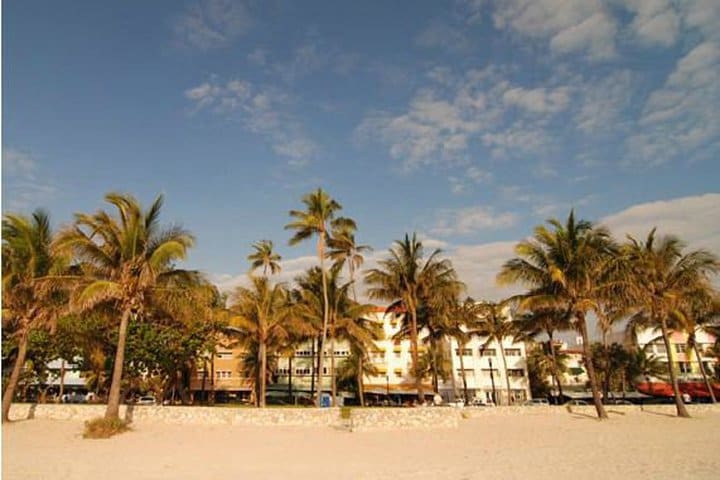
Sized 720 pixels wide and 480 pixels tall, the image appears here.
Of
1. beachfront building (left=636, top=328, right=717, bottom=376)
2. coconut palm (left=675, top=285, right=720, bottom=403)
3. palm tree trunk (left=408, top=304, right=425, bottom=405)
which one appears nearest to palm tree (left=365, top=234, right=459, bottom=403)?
palm tree trunk (left=408, top=304, right=425, bottom=405)

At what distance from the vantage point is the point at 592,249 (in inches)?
1017

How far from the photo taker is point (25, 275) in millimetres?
21859

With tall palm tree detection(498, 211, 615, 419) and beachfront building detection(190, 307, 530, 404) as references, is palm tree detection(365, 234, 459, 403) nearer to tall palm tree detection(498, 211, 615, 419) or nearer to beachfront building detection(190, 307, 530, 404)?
tall palm tree detection(498, 211, 615, 419)

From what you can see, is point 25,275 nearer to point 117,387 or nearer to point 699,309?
point 117,387

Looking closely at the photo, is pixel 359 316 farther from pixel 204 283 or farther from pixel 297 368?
pixel 297 368

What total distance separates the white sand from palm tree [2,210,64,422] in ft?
12.5

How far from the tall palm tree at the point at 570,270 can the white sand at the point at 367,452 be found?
585cm

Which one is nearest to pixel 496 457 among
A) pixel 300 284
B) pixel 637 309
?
pixel 637 309

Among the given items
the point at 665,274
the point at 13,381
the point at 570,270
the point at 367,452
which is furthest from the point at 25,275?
the point at 665,274

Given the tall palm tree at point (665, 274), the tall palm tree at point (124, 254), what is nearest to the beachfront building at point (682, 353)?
the tall palm tree at point (665, 274)

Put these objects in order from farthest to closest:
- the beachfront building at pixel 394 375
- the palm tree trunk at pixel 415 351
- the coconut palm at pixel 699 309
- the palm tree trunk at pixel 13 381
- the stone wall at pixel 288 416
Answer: the beachfront building at pixel 394 375 → the palm tree trunk at pixel 415 351 → the coconut palm at pixel 699 309 → the palm tree trunk at pixel 13 381 → the stone wall at pixel 288 416

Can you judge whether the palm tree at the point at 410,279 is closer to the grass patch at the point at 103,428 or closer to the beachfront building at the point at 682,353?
the grass patch at the point at 103,428

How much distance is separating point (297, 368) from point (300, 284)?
26.8m

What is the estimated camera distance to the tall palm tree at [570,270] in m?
25.3
